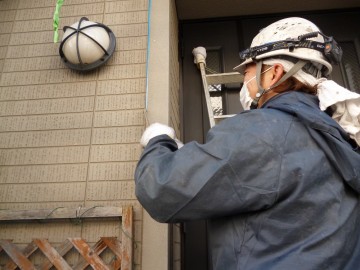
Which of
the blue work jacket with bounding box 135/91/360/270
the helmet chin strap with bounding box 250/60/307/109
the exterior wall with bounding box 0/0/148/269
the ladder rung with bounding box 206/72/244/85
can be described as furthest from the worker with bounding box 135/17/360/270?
the ladder rung with bounding box 206/72/244/85

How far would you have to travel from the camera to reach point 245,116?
100 cm

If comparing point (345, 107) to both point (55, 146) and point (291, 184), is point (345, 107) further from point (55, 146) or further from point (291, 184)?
point (55, 146)

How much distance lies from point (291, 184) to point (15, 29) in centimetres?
275

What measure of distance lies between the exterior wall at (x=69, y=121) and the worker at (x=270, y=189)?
3.37 ft

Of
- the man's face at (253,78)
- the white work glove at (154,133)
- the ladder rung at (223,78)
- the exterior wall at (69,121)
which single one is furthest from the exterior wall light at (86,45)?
the man's face at (253,78)

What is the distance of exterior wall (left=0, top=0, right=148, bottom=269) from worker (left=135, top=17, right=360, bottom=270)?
1027mm

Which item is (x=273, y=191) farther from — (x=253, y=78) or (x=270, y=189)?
(x=253, y=78)

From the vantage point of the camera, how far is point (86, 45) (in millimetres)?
2096

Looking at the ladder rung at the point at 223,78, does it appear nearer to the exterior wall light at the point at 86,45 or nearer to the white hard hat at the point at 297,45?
the exterior wall light at the point at 86,45

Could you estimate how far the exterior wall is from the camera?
1.96m

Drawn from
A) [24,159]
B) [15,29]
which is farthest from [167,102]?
[15,29]

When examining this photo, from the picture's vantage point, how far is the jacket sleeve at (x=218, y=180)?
889 millimetres

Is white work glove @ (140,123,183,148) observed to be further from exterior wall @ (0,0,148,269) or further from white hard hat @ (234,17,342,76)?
exterior wall @ (0,0,148,269)

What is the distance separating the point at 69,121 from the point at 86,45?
1.99 feet
